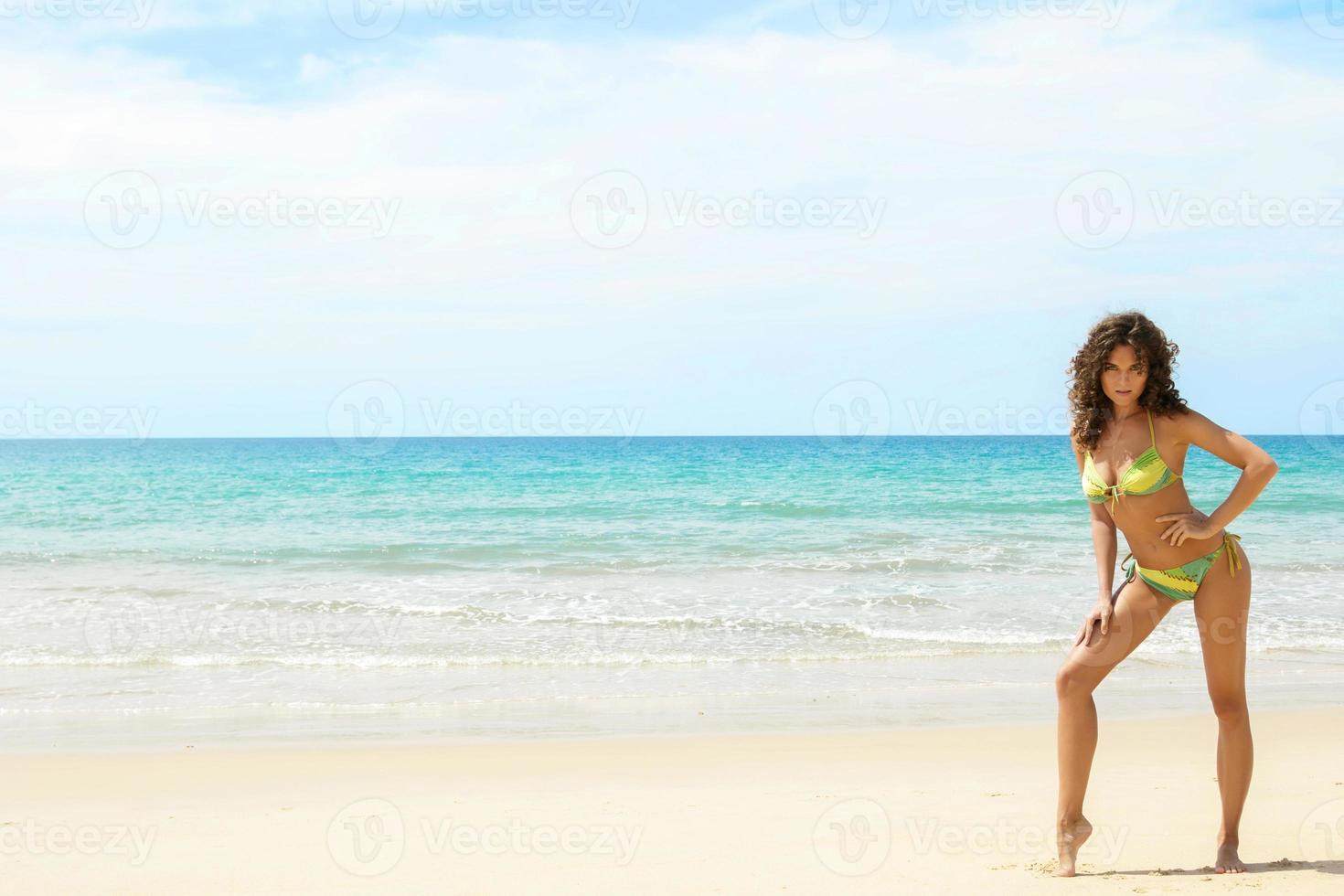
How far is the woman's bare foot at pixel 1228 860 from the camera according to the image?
3.65m

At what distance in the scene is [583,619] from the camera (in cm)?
1044

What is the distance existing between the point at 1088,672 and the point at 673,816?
1.95 meters

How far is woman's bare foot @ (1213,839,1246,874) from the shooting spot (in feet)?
12.0

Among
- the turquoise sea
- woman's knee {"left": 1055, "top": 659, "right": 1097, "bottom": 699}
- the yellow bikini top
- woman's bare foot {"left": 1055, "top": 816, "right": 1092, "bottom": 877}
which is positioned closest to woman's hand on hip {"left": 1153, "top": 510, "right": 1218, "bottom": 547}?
the yellow bikini top

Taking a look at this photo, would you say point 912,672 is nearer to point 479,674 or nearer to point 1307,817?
point 479,674

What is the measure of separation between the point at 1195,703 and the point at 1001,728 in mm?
1629

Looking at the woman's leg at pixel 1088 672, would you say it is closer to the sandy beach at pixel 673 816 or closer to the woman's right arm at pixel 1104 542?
the woman's right arm at pixel 1104 542

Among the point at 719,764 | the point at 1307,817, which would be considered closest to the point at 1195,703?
the point at 1307,817

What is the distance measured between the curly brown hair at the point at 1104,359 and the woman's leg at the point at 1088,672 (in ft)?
1.74

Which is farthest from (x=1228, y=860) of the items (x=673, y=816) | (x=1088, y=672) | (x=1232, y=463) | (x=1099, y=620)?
(x=673, y=816)

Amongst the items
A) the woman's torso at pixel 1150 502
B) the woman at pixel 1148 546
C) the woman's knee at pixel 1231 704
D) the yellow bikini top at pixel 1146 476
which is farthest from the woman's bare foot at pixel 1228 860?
the yellow bikini top at pixel 1146 476

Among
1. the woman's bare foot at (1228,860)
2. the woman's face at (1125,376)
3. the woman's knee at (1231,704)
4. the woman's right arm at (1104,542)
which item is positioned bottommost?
the woman's bare foot at (1228,860)

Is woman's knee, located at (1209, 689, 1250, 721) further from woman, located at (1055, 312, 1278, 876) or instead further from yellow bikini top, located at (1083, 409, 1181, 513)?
yellow bikini top, located at (1083, 409, 1181, 513)

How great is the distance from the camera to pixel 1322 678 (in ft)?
25.9
